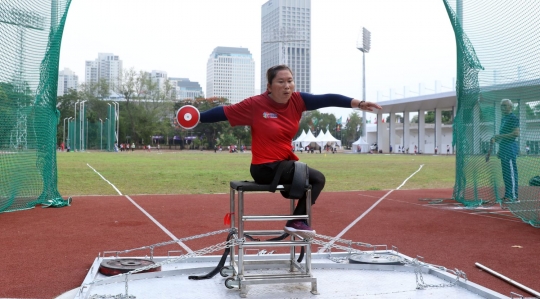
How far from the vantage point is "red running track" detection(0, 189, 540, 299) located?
189 inches

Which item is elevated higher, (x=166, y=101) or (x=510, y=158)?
(x=166, y=101)

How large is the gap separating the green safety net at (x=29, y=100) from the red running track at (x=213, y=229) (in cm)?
87

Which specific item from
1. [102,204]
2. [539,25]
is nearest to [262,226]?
[102,204]

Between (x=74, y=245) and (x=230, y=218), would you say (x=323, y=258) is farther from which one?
(x=74, y=245)

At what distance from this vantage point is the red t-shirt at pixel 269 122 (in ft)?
13.6

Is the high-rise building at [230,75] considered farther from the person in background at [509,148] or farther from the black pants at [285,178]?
the black pants at [285,178]

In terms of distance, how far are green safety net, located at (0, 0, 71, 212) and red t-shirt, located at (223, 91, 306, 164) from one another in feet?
22.0

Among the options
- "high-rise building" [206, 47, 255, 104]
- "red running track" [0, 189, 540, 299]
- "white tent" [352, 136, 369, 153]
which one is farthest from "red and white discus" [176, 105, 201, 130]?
"high-rise building" [206, 47, 255, 104]

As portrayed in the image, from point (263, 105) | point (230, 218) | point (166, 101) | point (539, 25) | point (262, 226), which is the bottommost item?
point (262, 226)

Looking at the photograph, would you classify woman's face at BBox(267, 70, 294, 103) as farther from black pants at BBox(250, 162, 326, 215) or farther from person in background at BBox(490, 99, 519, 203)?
person in background at BBox(490, 99, 519, 203)

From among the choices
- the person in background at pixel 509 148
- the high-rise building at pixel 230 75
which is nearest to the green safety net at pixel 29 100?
the person in background at pixel 509 148

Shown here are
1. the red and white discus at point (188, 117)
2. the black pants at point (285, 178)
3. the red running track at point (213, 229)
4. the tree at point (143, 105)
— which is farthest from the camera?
the tree at point (143, 105)

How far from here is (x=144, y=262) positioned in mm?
4750

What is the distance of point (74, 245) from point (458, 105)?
8.01 m
